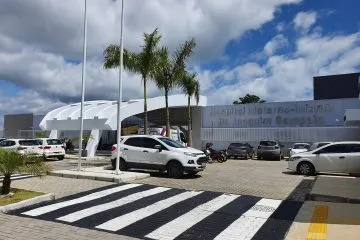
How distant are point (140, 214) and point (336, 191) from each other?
280 inches

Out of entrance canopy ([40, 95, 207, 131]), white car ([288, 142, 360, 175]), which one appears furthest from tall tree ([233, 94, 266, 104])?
white car ([288, 142, 360, 175])

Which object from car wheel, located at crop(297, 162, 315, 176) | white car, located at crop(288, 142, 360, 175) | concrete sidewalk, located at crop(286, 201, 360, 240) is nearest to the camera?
concrete sidewalk, located at crop(286, 201, 360, 240)

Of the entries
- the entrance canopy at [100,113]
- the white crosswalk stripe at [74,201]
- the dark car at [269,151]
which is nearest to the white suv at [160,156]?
the white crosswalk stripe at [74,201]

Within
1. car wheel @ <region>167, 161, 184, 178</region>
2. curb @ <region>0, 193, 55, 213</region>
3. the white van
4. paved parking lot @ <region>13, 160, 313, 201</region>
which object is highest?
the white van

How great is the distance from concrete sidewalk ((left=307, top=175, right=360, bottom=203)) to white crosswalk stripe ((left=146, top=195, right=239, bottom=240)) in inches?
108

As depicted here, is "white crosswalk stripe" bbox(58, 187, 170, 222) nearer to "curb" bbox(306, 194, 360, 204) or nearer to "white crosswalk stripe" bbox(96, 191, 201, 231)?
"white crosswalk stripe" bbox(96, 191, 201, 231)

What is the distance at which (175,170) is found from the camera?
16.9 m

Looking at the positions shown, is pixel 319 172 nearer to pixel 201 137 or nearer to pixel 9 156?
pixel 9 156

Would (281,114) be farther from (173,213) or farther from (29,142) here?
(173,213)

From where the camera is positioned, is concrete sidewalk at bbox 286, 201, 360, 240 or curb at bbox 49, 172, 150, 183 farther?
curb at bbox 49, 172, 150, 183

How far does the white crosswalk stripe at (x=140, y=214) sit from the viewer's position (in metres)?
8.62

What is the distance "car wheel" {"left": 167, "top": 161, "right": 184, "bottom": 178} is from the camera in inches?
664

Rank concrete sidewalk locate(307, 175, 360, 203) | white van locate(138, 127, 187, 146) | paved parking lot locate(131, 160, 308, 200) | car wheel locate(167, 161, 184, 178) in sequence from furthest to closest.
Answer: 1. white van locate(138, 127, 187, 146)
2. car wheel locate(167, 161, 184, 178)
3. paved parking lot locate(131, 160, 308, 200)
4. concrete sidewalk locate(307, 175, 360, 203)

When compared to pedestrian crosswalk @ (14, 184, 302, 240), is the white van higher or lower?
higher
